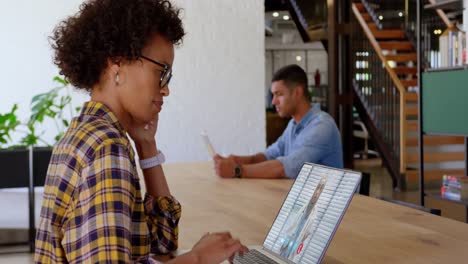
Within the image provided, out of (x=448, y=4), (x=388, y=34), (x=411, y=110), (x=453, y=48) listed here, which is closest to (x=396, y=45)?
(x=388, y=34)

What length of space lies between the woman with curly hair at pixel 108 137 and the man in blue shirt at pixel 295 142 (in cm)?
187

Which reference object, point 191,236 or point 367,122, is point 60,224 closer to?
point 191,236

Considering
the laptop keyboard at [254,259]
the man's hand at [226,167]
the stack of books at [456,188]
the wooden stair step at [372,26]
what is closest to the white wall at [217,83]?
the stack of books at [456,188]

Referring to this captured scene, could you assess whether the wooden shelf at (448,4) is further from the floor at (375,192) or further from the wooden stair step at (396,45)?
the wooden stair step at (396,45)

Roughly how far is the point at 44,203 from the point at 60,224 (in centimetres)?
5

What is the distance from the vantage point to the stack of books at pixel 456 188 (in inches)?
188

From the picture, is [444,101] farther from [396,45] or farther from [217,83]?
[396,45]

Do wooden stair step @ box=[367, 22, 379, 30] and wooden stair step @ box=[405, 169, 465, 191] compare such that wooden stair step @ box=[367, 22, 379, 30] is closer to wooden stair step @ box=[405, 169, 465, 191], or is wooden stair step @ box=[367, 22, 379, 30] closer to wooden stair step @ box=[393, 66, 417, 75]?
wooden stair step @ box=[393, 66, 417, 75]

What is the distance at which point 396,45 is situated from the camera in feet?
33.6

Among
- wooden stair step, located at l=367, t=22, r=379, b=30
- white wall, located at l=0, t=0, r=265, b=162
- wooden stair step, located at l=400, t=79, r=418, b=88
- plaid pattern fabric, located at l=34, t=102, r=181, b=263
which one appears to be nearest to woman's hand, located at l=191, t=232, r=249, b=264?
plaid pattern fabric, located at l=34, t=102, r=181, b=263

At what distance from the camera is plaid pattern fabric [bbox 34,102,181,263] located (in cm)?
102

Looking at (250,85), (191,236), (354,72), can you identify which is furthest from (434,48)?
(191,236)

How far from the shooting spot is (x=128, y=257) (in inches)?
40.7

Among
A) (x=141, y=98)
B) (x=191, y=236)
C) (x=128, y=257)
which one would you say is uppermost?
(x=141, y=98)
